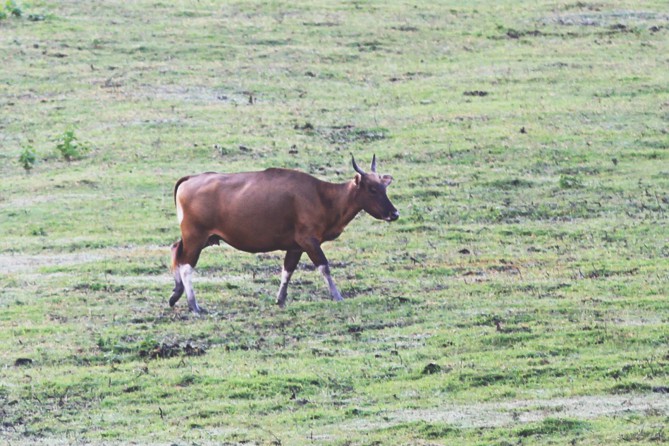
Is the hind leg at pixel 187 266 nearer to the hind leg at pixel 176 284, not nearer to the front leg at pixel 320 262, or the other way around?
the hind leg at pixel 176 284

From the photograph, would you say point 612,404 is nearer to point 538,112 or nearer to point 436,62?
point 538,112

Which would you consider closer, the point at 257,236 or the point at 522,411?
the point at 522,411

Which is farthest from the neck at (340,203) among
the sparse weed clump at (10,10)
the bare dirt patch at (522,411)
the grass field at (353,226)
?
the sparse weed clump at (10,10)

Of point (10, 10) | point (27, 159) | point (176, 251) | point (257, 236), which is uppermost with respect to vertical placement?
point (257, 236)

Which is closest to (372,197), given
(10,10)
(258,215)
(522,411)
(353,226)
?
(258,215)

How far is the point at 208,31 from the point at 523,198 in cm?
1448

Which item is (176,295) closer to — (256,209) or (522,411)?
(256,209)

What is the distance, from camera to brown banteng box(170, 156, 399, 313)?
1853 centimetres

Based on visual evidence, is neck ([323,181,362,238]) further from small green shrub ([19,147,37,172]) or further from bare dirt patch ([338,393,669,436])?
small green shrub ([19,147,37,172])

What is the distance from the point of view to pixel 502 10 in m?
39.7

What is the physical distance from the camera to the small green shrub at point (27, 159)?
2677 cm

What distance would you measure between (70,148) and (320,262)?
1010 cm

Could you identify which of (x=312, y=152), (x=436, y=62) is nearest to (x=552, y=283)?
(x=312, y=152)

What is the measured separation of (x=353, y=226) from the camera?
76.9ft
